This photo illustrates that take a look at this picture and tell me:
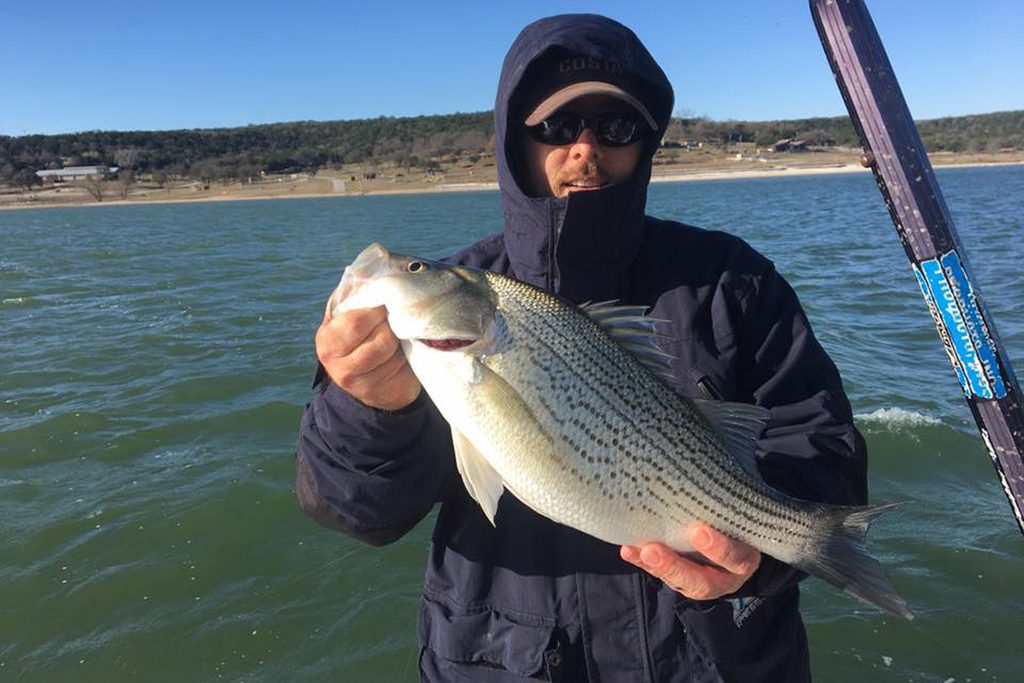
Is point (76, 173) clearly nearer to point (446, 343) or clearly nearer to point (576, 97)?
point (576, 97)

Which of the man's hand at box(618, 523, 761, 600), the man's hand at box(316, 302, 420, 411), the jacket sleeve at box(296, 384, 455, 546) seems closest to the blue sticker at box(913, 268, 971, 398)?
the man's hand at box(618, 523, 761, 600)

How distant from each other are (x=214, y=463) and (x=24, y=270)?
21382 millimetres

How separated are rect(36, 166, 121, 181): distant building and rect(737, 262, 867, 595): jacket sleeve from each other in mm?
113742

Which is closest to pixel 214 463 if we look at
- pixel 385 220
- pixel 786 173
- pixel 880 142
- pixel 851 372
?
pixel 880 142

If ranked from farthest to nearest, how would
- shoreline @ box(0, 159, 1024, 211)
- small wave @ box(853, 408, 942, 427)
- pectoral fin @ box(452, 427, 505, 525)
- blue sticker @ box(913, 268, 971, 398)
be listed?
shoreline @ box(0, 159, 1024, 211), small wave @ box(853, 408, 942, 427), blue sticker @ box(913, 268, 971, 398), pectoral fin @ box(452, 427, 505, 525)

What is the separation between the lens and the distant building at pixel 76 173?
319 ft

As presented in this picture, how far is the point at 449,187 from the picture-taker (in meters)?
91.2

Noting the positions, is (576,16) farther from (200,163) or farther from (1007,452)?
(200,163)

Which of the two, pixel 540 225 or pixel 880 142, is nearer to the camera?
pixel 540 225

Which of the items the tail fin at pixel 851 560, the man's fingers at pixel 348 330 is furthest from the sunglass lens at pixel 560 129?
the tail fin at pixel 851 560

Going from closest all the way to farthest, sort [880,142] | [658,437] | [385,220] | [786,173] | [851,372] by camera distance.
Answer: [658,437] < [880,142] < [851,372] < [385,220] < [786,173]

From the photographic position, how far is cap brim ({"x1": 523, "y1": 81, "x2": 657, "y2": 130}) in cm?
278

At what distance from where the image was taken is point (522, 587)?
2555 mm

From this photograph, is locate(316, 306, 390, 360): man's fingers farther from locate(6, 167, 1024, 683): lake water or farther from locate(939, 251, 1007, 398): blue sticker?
locate(6, 167, 1024, 683): lake water
